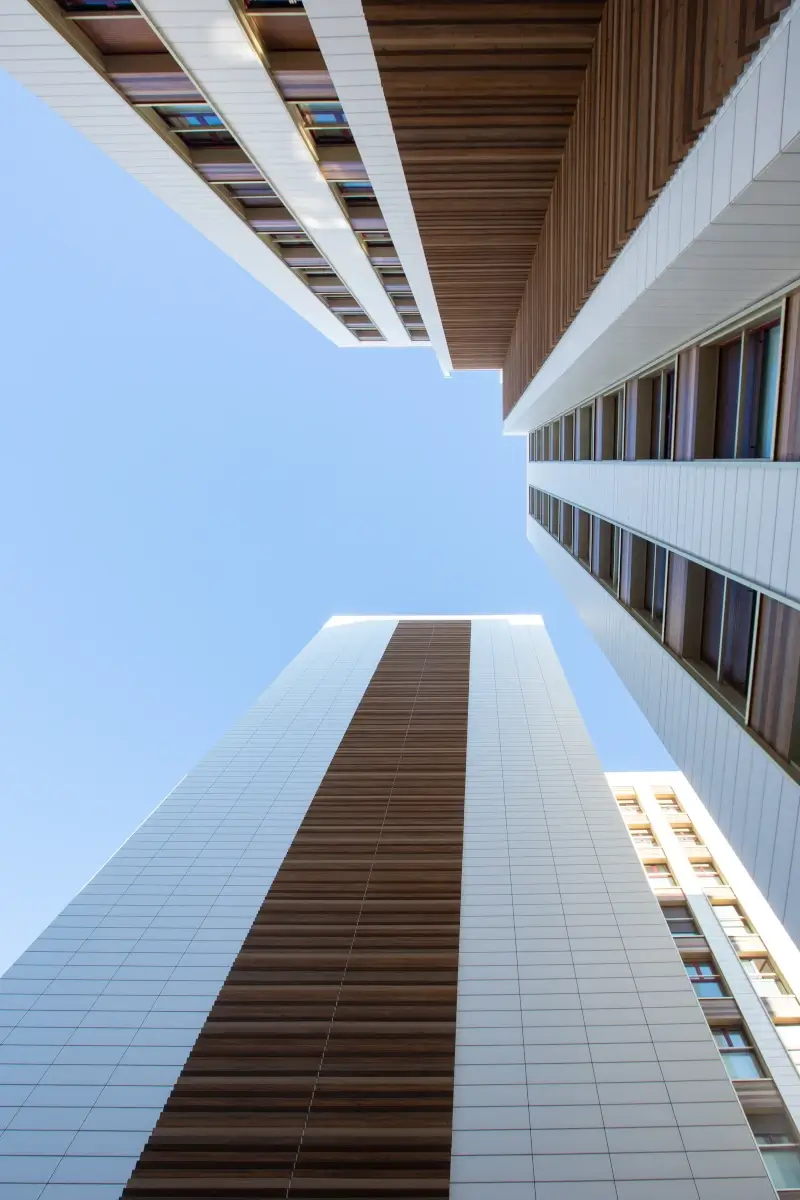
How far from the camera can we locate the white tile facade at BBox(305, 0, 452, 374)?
25.5 feet

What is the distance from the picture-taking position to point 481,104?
9383 millimetres

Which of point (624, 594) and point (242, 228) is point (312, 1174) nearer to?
point (624, 594)

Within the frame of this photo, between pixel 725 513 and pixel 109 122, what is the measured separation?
11.3 m

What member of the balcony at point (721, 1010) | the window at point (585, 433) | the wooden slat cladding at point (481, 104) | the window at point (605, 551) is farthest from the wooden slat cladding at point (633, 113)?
the balcony at point (721, 1010)

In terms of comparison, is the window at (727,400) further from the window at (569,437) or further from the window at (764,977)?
the window at (764,977)

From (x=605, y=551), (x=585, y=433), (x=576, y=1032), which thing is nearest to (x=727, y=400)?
(x=605, y=551)

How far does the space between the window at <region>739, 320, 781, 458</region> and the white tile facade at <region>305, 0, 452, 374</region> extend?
6.10 metres

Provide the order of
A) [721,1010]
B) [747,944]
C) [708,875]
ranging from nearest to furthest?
[721,1010], [747,944], [708,875]

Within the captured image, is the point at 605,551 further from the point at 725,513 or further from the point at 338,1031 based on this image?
the point at 338,1031

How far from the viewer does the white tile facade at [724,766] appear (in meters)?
5.61

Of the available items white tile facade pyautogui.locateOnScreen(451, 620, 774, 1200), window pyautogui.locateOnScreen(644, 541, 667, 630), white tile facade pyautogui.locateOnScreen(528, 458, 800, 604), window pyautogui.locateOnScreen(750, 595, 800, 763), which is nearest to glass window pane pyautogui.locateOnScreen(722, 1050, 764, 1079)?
white tile facade pyautogui.locateOnScreen(451, 620, 774, 1200)

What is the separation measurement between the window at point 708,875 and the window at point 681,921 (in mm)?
2326

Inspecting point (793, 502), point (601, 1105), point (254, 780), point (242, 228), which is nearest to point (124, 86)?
point (242, 228)

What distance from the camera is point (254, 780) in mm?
15758
